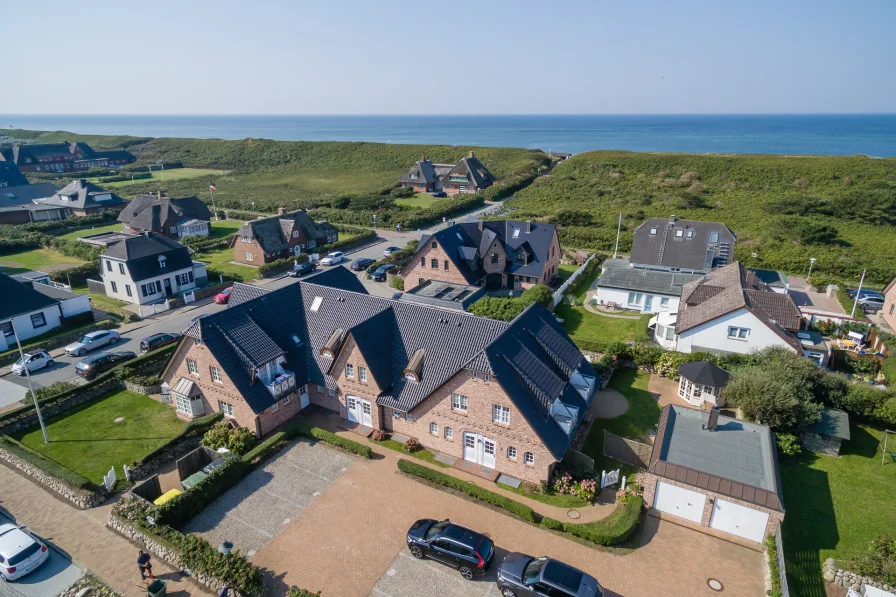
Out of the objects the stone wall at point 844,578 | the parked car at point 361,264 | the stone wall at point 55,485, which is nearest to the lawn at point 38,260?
the parked car at point 361,264

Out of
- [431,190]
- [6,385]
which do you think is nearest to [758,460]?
[6,385]

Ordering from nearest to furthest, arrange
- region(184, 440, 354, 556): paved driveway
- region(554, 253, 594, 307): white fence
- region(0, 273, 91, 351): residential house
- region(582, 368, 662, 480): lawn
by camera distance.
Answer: region(184, 440, 354, 556): paved driveway → region(582, 368, 662, 480): lawn → region(0, 273, 91, 351): residential house → region(554, 253, 594, 307): white fence

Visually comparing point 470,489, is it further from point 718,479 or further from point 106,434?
point 106,434

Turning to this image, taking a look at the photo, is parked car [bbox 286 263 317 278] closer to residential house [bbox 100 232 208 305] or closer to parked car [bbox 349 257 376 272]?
parked car [bbox 349 257 376 272]

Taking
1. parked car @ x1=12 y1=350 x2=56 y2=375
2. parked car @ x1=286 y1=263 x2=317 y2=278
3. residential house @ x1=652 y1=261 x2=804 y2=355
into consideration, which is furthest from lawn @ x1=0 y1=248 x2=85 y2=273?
residential house @ x1=652 y1=261 x2=804 y2=355

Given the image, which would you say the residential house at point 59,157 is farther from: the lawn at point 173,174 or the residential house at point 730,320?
the residential house at point 730,320

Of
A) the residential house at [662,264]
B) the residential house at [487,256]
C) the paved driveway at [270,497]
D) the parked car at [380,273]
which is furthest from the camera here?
the parked car at [380,273]
